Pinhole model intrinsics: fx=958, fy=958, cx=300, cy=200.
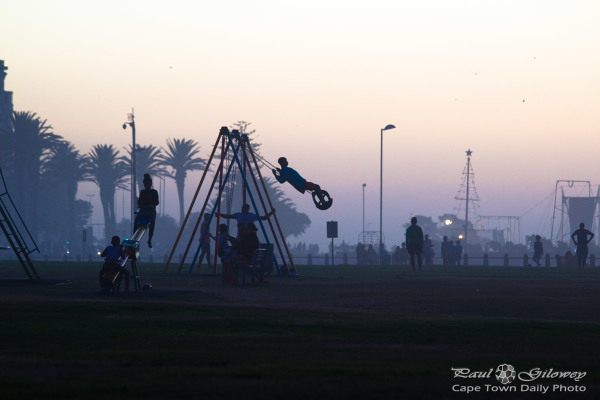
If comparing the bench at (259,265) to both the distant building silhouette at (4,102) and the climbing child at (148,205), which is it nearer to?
the climbing child at (148,205)

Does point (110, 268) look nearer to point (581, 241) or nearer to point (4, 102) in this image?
point (581, 241)

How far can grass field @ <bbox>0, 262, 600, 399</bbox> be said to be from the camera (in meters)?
6.95

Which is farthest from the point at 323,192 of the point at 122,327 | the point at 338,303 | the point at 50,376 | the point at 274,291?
the point at 50,376

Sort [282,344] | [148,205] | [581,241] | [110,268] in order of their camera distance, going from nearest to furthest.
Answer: [282,344] → [110,268] → [148,205] → [581,241]

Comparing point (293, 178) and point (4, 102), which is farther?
point (4, 102)

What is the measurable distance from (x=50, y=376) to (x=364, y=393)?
2.46 meters

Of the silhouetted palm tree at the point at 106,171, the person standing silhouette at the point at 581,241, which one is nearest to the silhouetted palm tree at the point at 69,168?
the silhouetted palm tree at the point at 106,171

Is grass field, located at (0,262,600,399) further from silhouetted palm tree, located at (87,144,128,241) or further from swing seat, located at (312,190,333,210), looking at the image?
silhouetted palm tree, located at (87,144,128,241)

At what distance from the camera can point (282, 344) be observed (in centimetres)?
971

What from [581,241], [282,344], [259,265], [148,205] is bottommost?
[282,344]

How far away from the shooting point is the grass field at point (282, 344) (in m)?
6.95

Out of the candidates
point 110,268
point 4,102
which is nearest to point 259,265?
point 110,268

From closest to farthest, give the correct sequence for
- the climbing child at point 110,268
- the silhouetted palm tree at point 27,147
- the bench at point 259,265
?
the climbing child at point 110,268 → the bench at point 259,265 → the silhouetted palm tree at point 27,147

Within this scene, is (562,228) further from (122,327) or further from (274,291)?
(122,327)
